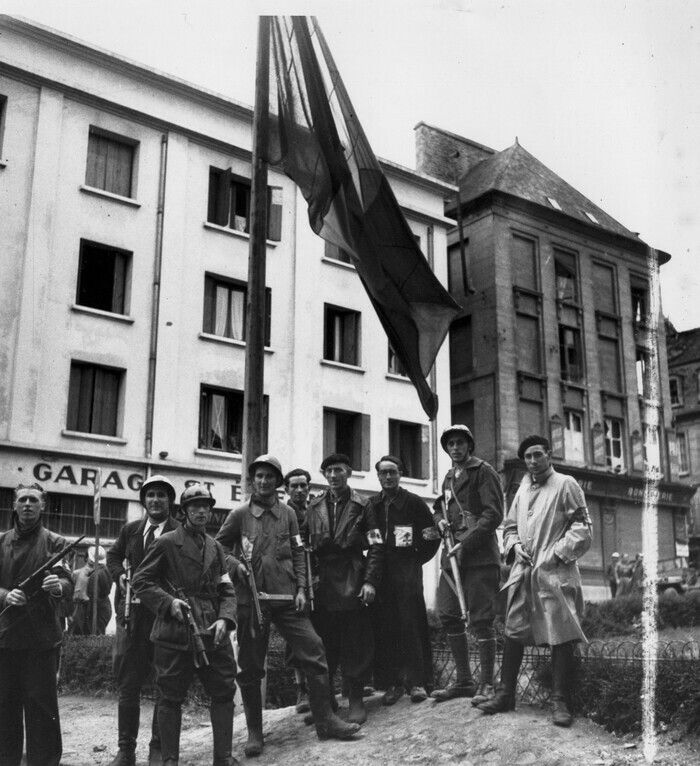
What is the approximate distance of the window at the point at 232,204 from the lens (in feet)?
88.5

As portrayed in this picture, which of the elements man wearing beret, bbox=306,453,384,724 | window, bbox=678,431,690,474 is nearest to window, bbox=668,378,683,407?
window, bbox=678,431,690,474

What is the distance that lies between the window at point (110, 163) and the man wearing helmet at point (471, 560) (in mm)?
19046

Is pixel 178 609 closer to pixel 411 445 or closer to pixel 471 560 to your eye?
pixel 471 560

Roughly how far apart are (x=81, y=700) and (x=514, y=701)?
613cm

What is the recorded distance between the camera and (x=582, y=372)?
36469 mm

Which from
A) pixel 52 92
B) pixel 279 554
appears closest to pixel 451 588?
pixel 279 554

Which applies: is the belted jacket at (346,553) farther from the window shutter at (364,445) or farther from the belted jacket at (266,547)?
the window shutter at (364,445)

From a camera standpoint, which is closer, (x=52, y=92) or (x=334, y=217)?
(x=334, y=217)

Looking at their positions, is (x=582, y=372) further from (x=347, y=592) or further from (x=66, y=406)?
(x=347, y=592)

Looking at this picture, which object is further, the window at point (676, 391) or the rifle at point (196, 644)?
the window at point (676, 391)

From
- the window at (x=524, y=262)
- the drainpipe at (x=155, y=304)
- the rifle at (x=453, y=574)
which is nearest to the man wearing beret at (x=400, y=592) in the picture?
the rifle at (x=453, y=574)

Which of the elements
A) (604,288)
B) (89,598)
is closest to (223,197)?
(89,598)

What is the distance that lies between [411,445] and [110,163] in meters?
11.8

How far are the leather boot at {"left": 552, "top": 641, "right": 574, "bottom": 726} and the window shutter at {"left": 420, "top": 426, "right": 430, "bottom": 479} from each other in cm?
2196
